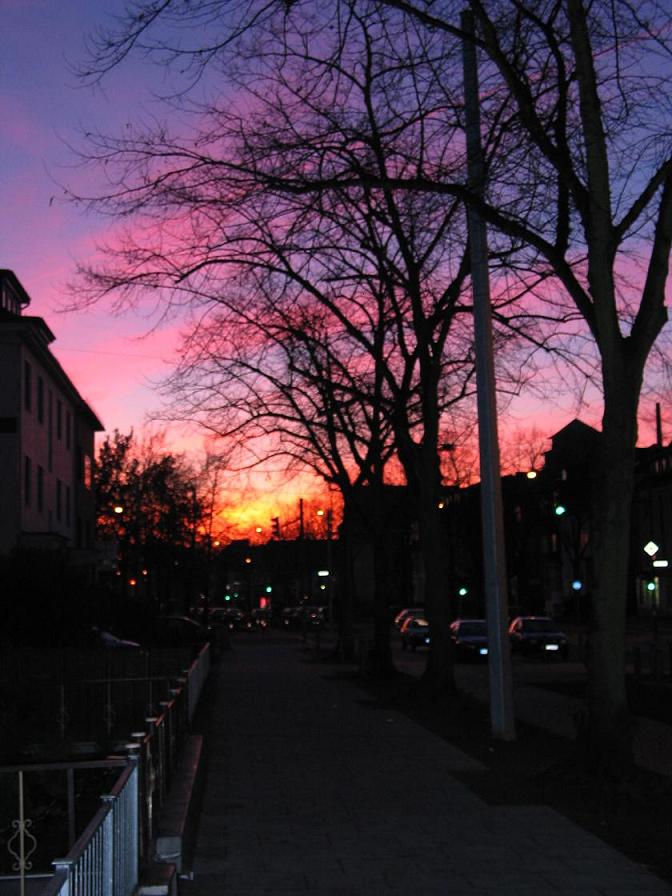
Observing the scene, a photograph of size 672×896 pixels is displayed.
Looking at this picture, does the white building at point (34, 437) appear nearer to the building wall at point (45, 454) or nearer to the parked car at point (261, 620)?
the building wall at point (45, 454)

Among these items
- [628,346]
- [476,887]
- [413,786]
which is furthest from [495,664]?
[476,887]

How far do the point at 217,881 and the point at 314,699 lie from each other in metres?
17.8

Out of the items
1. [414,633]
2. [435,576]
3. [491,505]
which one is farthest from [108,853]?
[414,633]

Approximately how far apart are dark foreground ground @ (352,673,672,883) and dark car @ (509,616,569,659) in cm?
2725

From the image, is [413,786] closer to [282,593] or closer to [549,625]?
[549,625]

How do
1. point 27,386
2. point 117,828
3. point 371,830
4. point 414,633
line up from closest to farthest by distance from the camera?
point 117,828, point 371,830, point 27,386, point 414,633

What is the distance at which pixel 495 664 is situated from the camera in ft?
57.7

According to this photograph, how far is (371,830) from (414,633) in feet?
151

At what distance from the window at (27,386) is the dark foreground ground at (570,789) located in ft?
81.0

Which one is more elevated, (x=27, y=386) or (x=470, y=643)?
(x=27, y=386)

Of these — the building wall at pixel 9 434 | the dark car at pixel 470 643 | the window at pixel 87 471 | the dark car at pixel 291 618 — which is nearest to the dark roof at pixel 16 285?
the building wall at pixel 9 434

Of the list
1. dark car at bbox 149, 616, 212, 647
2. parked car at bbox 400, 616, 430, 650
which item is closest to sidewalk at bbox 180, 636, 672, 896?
dark car at bbox 149, 616, 212, 647

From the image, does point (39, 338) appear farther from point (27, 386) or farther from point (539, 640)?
point (539, 640)

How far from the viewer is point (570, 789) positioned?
41.5 ft
